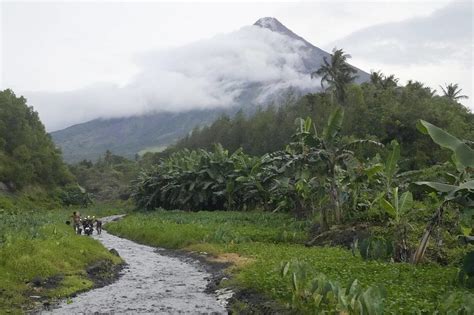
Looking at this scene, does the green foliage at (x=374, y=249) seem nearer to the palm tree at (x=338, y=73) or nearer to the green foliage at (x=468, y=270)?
the green foliage at (x=468, y=270)

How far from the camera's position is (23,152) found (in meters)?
69.2

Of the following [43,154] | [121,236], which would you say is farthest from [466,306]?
[43,154]

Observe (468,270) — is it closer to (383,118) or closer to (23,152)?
(383,118)

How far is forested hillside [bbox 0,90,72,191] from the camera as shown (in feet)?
220

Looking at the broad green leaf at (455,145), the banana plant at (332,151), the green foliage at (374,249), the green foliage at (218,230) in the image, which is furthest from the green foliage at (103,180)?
the broad green leaf at (455,145)

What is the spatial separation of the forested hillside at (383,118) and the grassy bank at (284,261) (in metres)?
17.5

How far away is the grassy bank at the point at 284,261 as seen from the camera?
30.8 feet

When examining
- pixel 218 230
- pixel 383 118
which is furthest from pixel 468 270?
pixel 383 118

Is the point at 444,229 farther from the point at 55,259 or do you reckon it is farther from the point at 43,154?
the point at 43,154

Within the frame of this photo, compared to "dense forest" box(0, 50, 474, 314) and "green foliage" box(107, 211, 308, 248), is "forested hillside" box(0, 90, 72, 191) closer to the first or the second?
"dense forest" box(0, 50, 474, 314)

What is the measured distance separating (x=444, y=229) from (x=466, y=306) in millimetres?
11494

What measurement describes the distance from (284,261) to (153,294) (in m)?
4.84

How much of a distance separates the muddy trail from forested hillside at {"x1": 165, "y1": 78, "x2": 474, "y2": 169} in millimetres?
26104

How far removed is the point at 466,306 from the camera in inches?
269
